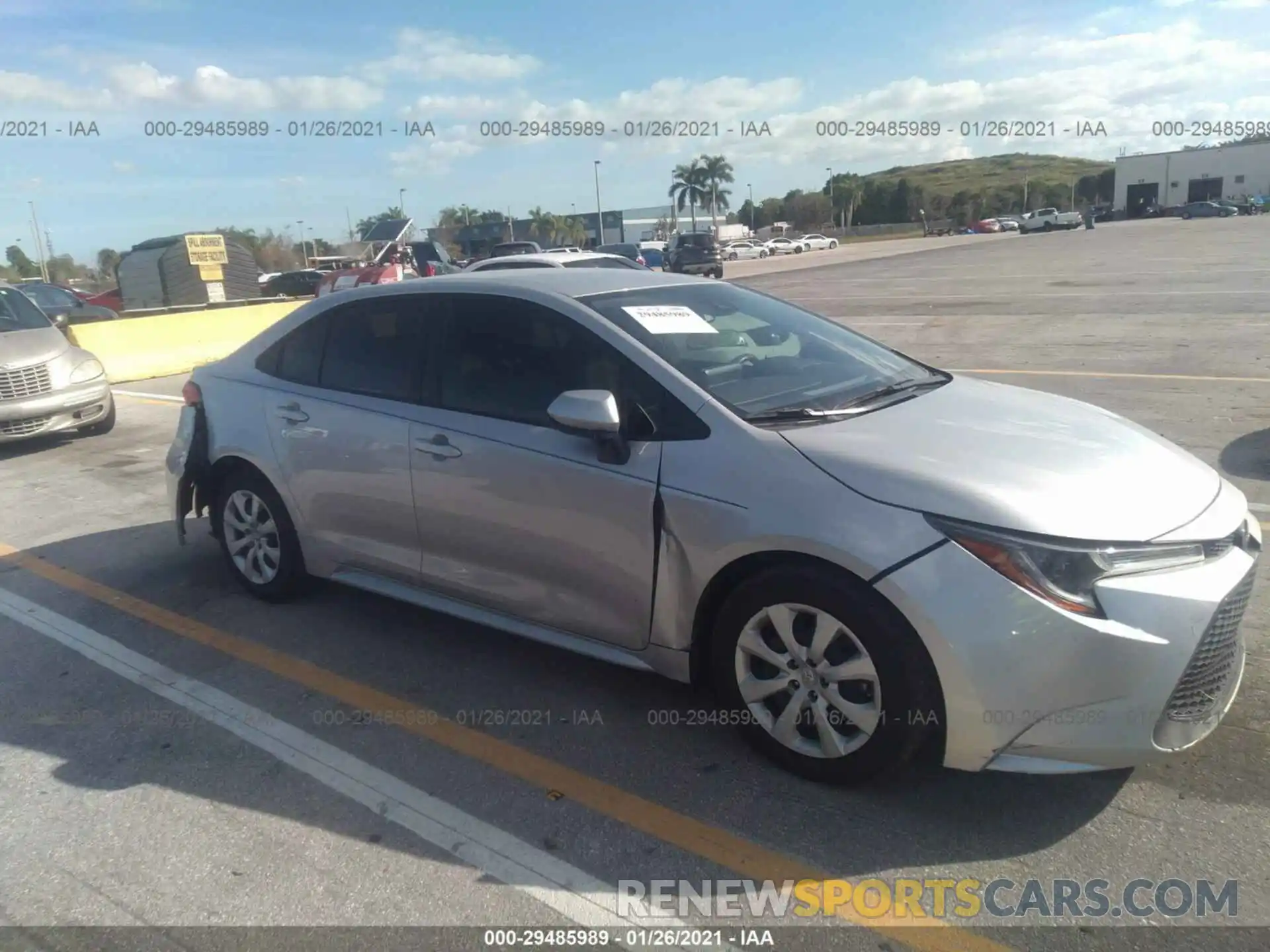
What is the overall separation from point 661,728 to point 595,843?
72cm

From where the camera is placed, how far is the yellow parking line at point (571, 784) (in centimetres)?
261

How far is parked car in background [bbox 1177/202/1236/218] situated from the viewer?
70.0m

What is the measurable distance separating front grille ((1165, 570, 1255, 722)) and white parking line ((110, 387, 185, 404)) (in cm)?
1157

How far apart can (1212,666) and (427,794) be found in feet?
8.17

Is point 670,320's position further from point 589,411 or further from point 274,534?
point 274,534

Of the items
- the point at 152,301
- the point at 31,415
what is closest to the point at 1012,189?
the point at 152,301

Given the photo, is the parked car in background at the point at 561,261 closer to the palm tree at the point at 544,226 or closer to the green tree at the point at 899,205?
the palm tree at the point at 544,226

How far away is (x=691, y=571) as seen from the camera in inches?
130

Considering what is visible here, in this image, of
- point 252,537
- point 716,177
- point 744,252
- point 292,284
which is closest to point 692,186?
point 716,177

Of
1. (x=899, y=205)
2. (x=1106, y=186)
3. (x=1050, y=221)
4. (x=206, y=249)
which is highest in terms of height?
(x=1106, y=186)

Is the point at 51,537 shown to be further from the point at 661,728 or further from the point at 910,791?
the point at 910,791

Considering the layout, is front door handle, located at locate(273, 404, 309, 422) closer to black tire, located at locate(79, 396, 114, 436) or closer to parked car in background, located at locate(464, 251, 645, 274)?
black tire, located at locate(79, 396, 114, 436)

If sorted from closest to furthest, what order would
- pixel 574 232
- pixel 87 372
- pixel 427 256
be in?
pixel 87 372 < pixel 427 256 < pixel 574 232

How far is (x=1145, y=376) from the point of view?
32.3 ft
